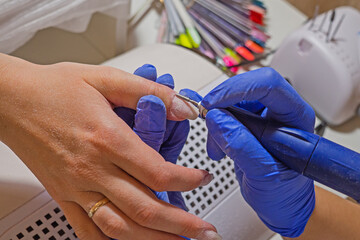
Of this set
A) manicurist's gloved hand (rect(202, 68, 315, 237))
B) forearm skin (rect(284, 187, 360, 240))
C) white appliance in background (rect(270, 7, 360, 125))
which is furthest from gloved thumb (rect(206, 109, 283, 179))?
white appliance in background (rect(270, 7, 360, 125))

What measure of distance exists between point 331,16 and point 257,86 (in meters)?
0.63

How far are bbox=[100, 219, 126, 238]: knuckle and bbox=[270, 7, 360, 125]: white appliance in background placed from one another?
0.71 meters

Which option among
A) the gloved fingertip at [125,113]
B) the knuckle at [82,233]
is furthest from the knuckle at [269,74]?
the knuckle at [82,233]

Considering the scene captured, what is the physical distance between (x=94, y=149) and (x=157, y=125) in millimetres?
106

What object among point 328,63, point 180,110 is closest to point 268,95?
point 180,110

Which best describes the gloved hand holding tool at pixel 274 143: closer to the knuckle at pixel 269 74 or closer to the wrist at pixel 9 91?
the knuckle at pixel 269 74

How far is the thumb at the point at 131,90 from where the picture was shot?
23.0 inches

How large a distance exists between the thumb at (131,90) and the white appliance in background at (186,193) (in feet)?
0.55

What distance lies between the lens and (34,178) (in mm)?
642

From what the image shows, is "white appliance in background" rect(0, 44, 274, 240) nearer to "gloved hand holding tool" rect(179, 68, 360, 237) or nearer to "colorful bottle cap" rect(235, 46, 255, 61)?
"gloved hand holding tool" rect(179, 68, 360, 237)

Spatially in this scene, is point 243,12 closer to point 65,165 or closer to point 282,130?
point 282,130

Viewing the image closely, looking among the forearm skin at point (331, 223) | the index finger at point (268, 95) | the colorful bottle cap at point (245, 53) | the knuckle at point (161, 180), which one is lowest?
the forearm skin at point (331, 223)

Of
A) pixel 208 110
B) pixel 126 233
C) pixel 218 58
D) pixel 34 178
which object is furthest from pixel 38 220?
pixel 218 58

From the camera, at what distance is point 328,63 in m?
0.95
